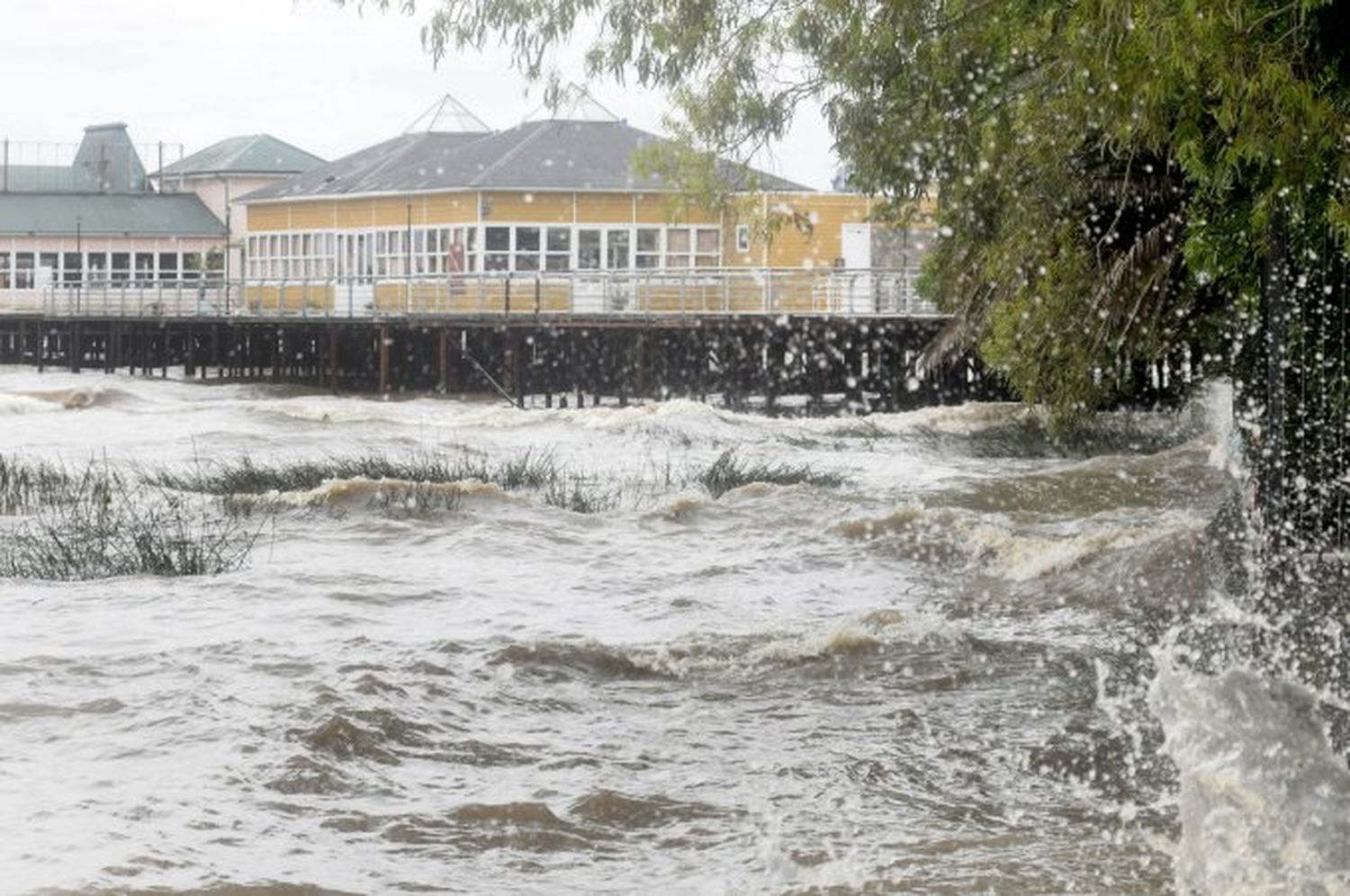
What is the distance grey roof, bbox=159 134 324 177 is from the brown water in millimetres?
63871

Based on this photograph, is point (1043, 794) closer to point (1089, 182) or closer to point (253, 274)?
point (1089, 182)

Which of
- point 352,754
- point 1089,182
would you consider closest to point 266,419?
point 1089,182

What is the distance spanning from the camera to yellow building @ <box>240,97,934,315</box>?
159ft

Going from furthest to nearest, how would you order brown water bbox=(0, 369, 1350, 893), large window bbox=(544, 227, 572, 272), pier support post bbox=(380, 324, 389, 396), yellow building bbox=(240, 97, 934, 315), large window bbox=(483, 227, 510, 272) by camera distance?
large window bbox=(544, 227, 572, 272) → large window bbox=(483, 227, 510, 272) → yellow building bbox=(240, 97, 934, 315) → pier support post bbox=(380, 324, 389, 396) → brown water bbox=(0, 369, 1350, 893)

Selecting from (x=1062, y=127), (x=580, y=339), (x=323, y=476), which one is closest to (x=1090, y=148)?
(x=1062, y=127)

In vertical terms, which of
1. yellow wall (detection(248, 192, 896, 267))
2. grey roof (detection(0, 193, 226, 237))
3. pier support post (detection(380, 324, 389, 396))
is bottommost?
pier support post (detection(380, 324, 389, 396))

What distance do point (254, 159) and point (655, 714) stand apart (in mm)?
74313

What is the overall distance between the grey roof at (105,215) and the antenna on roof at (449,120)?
17.9 meters

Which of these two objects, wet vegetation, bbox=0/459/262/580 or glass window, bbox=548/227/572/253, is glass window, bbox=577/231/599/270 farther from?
wet vegetation, bbox=0/459/262/580

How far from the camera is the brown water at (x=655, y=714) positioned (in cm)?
823

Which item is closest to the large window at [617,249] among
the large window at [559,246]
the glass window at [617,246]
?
the glass window at [617,246]

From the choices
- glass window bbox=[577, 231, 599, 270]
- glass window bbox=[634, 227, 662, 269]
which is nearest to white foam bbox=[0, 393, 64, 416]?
glass window bbox=[577, 231, 599, 270]

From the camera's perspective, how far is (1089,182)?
16578 mm

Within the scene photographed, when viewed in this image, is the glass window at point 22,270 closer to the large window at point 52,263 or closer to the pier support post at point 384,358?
the large window at point 52,263
